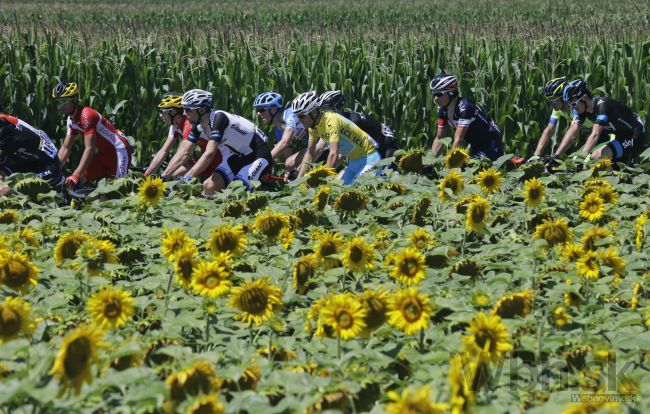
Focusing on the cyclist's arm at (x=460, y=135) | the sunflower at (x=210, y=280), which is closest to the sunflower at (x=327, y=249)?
the sunflower at (x=210, y=280)

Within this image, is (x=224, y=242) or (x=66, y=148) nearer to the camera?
(x=224, y=242)

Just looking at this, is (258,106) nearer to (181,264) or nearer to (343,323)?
(181,264)

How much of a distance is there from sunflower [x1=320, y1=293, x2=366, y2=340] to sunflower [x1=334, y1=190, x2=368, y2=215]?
2814mm

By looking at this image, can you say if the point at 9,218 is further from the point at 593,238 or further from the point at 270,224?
the point at 593,238

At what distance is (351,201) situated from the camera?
23.3 feet

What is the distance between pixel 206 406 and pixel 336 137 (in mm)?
7555

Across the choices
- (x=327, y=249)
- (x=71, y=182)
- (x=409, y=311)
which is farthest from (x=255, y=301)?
(x=71, y=182)

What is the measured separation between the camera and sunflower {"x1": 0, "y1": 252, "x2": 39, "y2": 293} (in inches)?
194

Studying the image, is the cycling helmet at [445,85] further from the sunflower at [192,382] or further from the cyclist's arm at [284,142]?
the sunflower at [192,382]

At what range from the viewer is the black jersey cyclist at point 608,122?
11.3 metres

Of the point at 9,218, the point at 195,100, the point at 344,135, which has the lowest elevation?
the point at 344,135

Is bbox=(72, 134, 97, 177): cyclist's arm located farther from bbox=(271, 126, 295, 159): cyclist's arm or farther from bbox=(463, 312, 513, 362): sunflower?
bbox=(463, 312, 513, 362): sunflower

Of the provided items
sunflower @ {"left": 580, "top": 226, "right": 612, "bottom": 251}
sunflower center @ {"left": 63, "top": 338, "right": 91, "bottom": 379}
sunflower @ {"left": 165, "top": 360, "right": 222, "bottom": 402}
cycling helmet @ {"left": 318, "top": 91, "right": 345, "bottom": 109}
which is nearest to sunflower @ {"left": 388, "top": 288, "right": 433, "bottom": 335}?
sunflower @ {"left": 165, "top": 360, "right": 222, "bottom": 402}

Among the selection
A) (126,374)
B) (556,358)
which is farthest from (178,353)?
(556,358)
